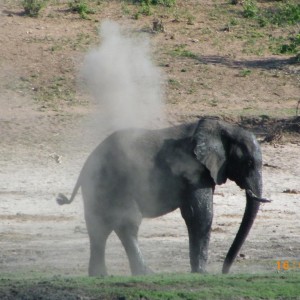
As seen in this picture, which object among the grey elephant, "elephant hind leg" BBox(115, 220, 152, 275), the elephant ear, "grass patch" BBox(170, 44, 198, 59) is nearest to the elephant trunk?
the grey elephant

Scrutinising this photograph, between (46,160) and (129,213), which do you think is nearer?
(129,213)

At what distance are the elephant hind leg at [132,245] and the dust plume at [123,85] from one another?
6.68 m

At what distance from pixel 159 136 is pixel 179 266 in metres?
1.64

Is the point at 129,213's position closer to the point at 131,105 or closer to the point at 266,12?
the point at 131,105

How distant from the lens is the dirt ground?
12.6 metres

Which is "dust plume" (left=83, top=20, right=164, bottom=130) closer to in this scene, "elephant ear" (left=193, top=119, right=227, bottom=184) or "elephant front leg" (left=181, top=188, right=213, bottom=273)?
"elephant ear" (left=193, top=119, right=227, bottom=184)

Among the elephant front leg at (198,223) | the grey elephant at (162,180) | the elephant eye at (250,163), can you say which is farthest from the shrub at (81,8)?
the elephant front leg at (198,223)

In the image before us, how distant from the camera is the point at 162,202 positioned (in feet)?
36.4

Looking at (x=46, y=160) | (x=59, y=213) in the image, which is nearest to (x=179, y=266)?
(x=59, y=213)

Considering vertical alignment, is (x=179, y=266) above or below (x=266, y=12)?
below

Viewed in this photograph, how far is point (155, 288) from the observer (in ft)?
30.1

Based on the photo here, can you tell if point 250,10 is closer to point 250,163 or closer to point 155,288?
point 250,163

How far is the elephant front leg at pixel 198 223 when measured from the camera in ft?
36.0

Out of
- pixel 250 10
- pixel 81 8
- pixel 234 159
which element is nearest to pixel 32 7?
pixel 81 8
